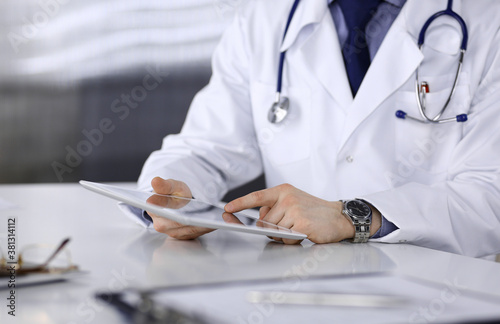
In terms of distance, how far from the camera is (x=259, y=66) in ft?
4.84

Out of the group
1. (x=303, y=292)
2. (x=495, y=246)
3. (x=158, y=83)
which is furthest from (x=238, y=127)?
(x=158, y=83)

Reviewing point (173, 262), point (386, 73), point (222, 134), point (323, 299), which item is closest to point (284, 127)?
point (222, 134)

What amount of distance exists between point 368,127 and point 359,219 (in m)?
0.41

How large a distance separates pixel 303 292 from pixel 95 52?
7.99 ft

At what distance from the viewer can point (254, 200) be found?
90 centimetres

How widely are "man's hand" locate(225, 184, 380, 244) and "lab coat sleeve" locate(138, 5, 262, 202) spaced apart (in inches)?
13.9

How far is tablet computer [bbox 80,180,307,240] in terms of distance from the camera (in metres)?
0.73

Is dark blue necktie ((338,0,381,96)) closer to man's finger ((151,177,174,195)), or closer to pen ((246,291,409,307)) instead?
man's finger ((151,177,174,195))

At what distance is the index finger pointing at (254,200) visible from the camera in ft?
2.91

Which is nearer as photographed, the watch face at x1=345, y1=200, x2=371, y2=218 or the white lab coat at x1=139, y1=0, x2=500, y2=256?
the watch face at x1=345, y1=200, x2=371, y2=218

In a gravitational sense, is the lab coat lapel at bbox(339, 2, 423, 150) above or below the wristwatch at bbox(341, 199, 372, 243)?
above

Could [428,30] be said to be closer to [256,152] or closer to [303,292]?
[256,152]

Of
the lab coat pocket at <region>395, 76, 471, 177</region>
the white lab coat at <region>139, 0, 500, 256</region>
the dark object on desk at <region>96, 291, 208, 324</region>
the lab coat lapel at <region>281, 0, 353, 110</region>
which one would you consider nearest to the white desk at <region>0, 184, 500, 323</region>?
the dark object on desk at <region>96, 291, 208, 324</region>

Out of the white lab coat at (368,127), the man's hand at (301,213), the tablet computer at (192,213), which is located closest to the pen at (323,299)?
the tablet computer at (192,213)
